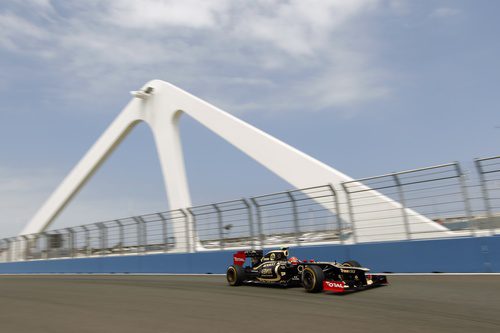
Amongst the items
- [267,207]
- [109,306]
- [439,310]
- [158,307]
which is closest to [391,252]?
[267,207]

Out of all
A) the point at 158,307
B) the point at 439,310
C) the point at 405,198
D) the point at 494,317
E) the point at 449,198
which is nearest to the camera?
the point at 494,317

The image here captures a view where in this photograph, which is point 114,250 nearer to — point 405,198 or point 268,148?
point 268,148

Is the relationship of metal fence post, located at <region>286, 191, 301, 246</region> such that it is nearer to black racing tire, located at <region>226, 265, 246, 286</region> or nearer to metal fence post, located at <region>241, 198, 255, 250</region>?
metal fence post, located at <region>241, 198, 255, 250</region>

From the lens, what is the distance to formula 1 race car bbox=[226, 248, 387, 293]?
6707 millimetres

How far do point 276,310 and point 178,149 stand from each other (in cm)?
1847

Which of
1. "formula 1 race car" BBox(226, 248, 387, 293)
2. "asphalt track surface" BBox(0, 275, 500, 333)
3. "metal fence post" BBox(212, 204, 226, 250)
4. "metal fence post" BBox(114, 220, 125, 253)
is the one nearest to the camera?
"asphalt track surface" BBox(0, 275, 500, 333)

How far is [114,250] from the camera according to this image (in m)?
16.4

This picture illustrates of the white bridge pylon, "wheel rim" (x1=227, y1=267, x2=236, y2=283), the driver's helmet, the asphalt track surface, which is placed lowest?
the asphalt track surface

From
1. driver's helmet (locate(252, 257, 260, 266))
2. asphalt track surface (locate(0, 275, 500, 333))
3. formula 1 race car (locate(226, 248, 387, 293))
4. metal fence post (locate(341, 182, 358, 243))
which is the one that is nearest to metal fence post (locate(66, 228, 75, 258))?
asphalt track surface (locate(0, 275, 500, 333))

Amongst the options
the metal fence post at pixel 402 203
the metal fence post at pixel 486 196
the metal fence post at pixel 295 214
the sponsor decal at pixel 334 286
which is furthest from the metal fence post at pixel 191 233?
the metal fence post at pixel 486 196

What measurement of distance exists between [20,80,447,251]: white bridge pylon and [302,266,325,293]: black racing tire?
286cm

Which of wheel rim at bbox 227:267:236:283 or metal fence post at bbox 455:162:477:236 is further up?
metal fence post at bbox 455:162:477:236

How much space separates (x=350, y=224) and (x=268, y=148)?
8.69m

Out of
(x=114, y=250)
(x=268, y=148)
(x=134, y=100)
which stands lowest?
(x=114, y=250)
